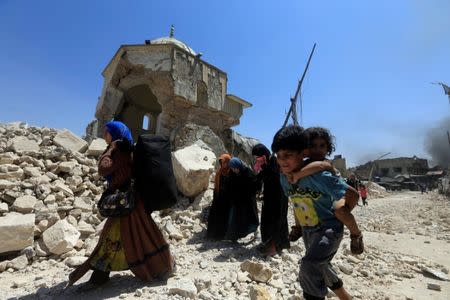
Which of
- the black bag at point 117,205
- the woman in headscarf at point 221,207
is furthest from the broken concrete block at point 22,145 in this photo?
the black bag at point 117,205

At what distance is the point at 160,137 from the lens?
268 cm

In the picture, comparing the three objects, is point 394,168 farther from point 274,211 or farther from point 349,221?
point 349,221

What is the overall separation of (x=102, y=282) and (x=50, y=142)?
170 inches

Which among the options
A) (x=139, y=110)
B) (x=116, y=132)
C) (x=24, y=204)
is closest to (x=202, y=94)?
(x=139, y=110)

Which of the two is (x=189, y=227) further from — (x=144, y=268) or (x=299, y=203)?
(x=299, y=203)

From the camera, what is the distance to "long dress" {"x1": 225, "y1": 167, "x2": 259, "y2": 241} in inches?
154

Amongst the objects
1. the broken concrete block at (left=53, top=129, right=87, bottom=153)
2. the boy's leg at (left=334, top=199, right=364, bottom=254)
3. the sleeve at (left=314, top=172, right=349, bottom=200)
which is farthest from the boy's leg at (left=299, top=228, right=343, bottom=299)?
the broken concrete block at (left=53, top=129, right=87, bottom=153)

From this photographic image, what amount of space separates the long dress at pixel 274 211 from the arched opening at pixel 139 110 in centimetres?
935

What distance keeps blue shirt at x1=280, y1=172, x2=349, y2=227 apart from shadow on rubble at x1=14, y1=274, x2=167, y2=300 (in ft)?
4.64

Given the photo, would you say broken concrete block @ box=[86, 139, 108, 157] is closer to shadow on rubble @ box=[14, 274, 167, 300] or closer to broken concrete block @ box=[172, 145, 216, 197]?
broken concrete block @ box=[172, 145, 216, 197]

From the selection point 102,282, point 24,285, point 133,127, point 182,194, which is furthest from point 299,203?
point 133,127

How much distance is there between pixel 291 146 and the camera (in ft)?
6.12

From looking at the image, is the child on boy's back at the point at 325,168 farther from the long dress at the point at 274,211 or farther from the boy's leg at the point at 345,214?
the long dress at the point at 274,211

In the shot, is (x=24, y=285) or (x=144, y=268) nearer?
(x=144, y=268)
